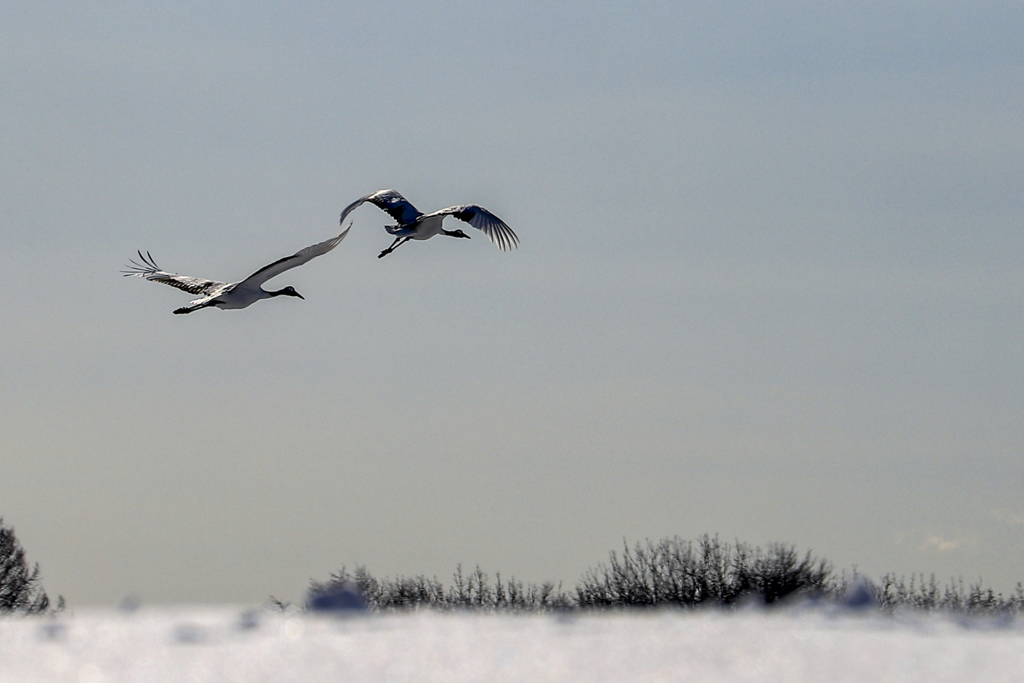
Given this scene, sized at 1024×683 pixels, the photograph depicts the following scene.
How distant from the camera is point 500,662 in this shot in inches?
465

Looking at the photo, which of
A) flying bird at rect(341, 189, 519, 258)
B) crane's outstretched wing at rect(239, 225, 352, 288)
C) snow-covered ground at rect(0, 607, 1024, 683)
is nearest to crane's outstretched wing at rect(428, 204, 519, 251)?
flying bird at rect(341, 189, 519, 258)

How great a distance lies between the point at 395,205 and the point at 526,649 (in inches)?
1028

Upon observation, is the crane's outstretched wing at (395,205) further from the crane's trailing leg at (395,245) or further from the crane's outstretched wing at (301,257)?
the crane's outstretched wing at (301,257)

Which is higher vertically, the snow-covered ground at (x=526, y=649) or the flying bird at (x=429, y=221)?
the flying bird at (x=429, y=221)

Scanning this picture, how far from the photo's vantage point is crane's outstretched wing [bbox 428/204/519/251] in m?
37.0

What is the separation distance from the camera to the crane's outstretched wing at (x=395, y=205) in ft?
123

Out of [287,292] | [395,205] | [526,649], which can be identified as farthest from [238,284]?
[526,649]

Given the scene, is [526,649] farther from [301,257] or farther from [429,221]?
[429,221]

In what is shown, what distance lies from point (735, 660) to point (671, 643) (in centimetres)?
98

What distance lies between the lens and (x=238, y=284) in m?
29.2

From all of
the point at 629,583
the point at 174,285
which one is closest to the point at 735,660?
the point at 174,285

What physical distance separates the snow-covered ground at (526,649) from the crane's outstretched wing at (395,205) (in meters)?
23.3

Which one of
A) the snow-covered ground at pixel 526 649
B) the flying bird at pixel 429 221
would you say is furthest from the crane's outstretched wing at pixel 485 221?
the snow-covered ground at pixel 526 649

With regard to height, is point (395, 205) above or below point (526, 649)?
above
